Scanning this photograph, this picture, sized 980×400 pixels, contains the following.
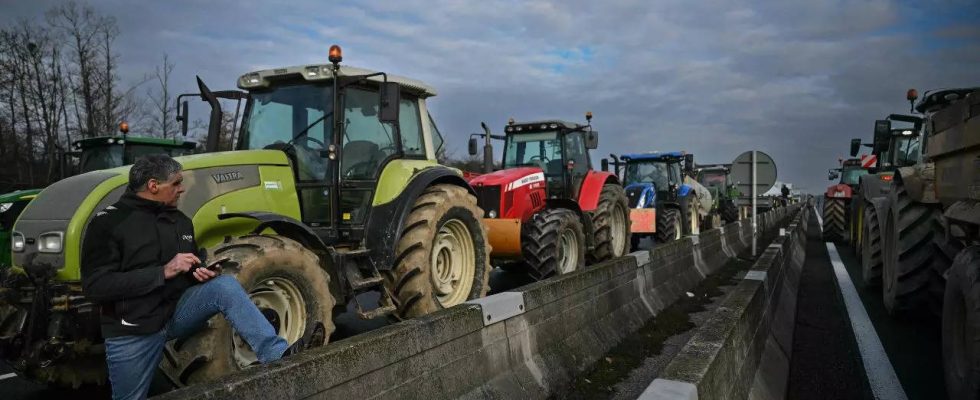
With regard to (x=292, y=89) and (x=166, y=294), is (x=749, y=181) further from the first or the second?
(x=166, y=294)

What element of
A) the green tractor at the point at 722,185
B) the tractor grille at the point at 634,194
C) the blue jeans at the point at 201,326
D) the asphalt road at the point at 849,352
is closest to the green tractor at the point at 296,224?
the blue jeans at the point at 201,326

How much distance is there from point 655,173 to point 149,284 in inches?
634

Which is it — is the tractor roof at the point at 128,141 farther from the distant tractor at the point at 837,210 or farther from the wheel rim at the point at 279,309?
the distant tractor at the point at 837,210

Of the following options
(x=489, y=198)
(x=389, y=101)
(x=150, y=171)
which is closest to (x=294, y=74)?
(x=389, y=101)

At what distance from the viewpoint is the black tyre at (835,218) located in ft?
56.8

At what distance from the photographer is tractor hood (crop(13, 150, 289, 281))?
3.79m

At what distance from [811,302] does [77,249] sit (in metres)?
8.05

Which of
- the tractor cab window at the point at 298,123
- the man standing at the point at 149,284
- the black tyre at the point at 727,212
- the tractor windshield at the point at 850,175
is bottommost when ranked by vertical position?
the black tyre at the point at 727,212

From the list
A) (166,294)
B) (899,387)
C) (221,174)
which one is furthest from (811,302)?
(166,294)

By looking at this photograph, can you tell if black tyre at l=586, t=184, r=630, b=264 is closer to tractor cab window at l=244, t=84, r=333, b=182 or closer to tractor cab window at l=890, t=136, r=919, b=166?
tractor cab window at l=890, t=136, r=919, b=166

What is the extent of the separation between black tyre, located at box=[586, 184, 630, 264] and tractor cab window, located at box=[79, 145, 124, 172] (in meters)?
8.56

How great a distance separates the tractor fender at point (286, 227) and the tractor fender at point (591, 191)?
6.12 meters

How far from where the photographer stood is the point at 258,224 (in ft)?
15.1

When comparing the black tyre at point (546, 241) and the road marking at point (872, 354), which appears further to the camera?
the black tyre at point (546, 241)
